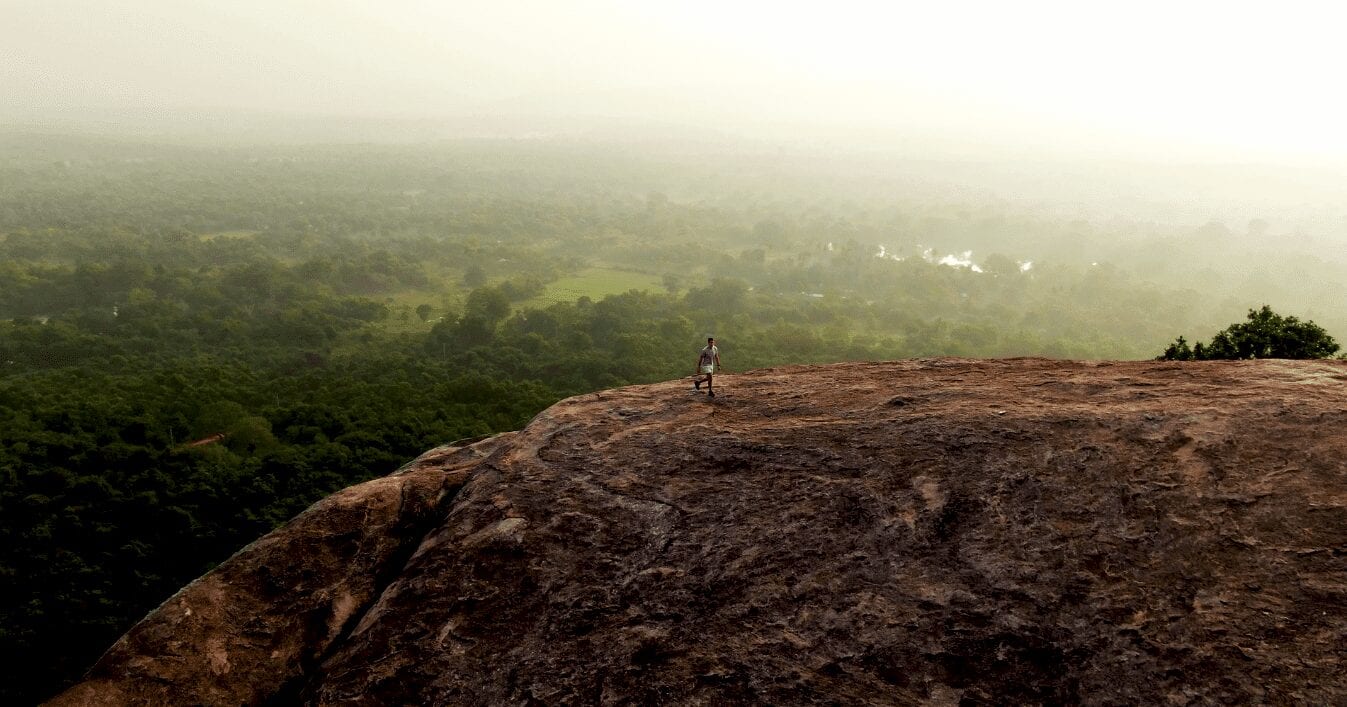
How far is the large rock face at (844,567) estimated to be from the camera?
28.3 feet

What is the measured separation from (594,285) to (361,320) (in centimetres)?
4269

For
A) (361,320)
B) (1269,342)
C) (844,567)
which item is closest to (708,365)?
(844,567)

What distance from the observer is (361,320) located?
87250 millimetres

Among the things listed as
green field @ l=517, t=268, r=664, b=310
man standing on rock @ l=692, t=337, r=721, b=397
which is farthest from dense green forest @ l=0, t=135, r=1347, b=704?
man standing on rock @ l=692, t=337, r=721, b=397

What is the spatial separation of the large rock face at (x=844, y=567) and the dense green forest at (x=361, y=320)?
18.4 meters

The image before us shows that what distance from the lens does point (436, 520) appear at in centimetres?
1283

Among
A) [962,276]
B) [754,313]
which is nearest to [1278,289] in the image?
[962,276]

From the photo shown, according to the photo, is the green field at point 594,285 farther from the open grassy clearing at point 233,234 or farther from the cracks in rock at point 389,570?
the cracks in rock at point 389,570

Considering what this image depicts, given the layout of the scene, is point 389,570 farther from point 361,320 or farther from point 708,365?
point 361,320

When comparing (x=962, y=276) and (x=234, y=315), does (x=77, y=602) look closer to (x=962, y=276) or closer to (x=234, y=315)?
(x=234, y=315)

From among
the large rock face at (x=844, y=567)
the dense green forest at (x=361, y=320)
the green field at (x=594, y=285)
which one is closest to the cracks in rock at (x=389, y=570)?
the large rock face at (x=844, y=567)

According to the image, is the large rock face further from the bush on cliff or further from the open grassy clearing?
the open grassy clearing

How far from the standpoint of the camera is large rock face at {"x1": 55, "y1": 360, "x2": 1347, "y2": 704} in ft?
28.3

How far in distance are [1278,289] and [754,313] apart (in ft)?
310
